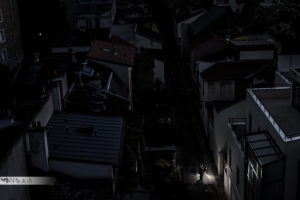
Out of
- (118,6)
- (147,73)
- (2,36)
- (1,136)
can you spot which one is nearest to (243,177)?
(1,136)

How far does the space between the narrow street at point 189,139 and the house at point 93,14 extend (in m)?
11.0

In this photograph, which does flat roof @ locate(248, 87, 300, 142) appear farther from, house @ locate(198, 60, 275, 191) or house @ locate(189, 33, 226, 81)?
house @ locate(189, 33, 226, 81)

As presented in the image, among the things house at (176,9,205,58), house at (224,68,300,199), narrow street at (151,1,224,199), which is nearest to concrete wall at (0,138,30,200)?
house at (224,68,300,199)

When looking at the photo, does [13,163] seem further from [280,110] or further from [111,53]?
[111,53]

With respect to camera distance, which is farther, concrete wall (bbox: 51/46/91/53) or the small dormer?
concrete wall (bbox: 51/46/91/53)

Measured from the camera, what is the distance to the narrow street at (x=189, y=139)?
1287 inches

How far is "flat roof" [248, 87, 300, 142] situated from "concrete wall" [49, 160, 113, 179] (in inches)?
328

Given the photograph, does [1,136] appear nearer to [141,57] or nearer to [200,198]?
[200,198]

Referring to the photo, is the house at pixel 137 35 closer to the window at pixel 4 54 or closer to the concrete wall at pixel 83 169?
the window at pixel 4 54

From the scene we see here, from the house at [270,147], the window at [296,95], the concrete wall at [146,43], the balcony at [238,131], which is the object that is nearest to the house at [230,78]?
the balcony at [238,131]

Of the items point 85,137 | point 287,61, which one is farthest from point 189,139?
point 85,137

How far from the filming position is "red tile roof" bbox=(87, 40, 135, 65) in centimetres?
3900

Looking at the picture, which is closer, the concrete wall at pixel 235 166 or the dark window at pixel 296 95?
the dark window at pixel 296 95

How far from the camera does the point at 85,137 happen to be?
928 inches
